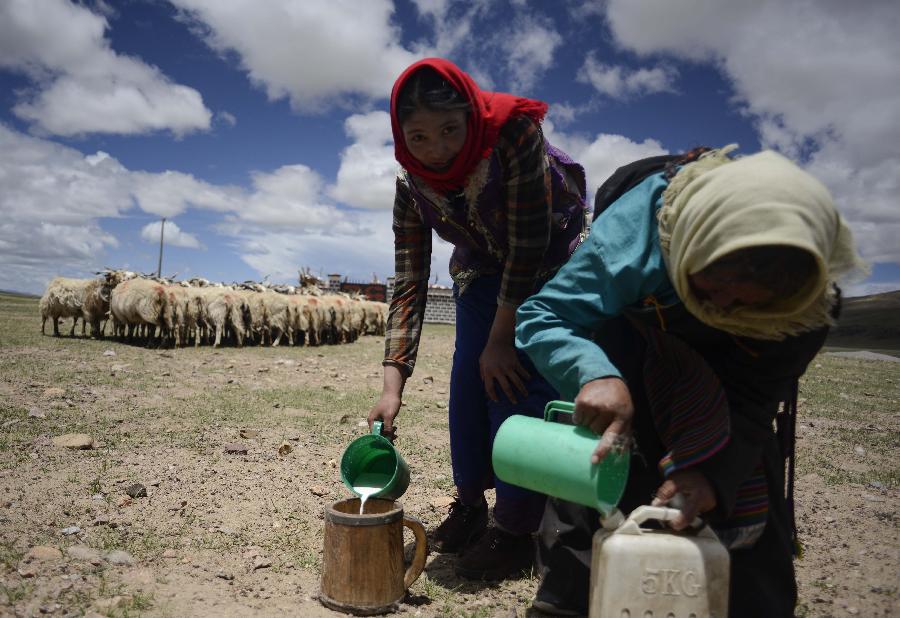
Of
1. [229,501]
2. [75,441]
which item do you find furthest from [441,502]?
[75,441]

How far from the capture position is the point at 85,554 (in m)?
2.36

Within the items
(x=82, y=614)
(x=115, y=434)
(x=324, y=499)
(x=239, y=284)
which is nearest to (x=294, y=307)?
(x=239, y=284)

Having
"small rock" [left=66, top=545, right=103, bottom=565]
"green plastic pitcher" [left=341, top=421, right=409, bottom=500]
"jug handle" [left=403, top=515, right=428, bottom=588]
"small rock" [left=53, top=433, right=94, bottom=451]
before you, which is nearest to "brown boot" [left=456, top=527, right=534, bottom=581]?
"jug handle" [left=403, top=515, right=428, bottom=588]

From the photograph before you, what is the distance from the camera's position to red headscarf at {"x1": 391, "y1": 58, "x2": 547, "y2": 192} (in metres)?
2.04

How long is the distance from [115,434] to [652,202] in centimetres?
412

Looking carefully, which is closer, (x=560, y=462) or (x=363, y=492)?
(x=560, y=462)

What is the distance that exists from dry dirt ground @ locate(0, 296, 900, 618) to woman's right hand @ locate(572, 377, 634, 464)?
3.28 ft

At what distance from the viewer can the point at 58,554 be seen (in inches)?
92.3

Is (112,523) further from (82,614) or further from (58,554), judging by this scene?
(82,614)

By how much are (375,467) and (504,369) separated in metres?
0.68

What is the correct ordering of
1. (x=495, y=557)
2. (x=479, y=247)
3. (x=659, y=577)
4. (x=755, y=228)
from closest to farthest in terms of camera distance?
(x=755, y=228) → (x=659, y=577) → (x=495, y=557) → (x=479, y=247)

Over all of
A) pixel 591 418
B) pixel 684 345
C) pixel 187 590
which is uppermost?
pixel 684 345

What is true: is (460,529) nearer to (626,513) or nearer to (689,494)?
(626,513)

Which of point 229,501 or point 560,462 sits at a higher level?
point 560,462
